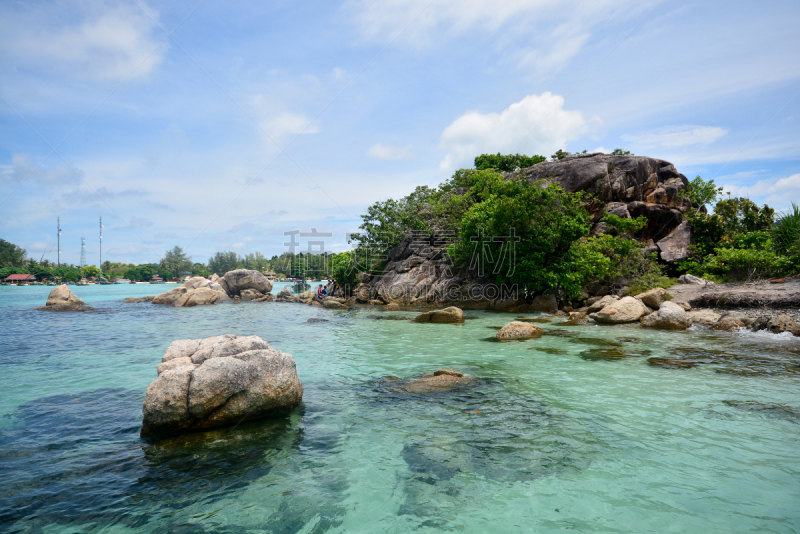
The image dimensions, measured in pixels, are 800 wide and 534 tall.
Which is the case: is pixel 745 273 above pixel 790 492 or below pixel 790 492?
above

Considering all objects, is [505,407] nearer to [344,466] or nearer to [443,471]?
[443,471]

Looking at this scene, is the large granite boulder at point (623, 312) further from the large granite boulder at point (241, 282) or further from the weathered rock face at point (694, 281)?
the large granite boulder at point (241, 282)

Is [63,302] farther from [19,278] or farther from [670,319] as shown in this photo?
[19,278]

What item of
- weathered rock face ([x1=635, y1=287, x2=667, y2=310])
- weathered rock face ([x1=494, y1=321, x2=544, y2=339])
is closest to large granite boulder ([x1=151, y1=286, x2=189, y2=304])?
weathered rock face ([x1=494, y1=321, x2=544, y2=339])

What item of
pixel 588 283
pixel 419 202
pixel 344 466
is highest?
pixel 419 202

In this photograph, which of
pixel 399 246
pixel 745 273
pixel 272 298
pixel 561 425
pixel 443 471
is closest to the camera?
pixel 443 471

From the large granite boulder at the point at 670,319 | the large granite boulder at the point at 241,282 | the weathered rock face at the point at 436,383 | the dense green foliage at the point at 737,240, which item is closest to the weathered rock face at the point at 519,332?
the large granite boulder at the point at 670,319

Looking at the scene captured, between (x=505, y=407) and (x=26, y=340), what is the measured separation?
68.1ft

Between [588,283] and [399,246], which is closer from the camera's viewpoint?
[588,283]

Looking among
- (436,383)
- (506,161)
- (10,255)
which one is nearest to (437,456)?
(436,383)

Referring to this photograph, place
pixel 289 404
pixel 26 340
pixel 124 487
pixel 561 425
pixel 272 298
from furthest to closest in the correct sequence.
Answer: pixel 272 298
pixel 26 340
pixel 289 404
pixel 561 425
pixel 124 487

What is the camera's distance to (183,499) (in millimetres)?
4469

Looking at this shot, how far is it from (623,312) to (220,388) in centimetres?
1817

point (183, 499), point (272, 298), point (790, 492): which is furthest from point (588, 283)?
point (272, 298)
